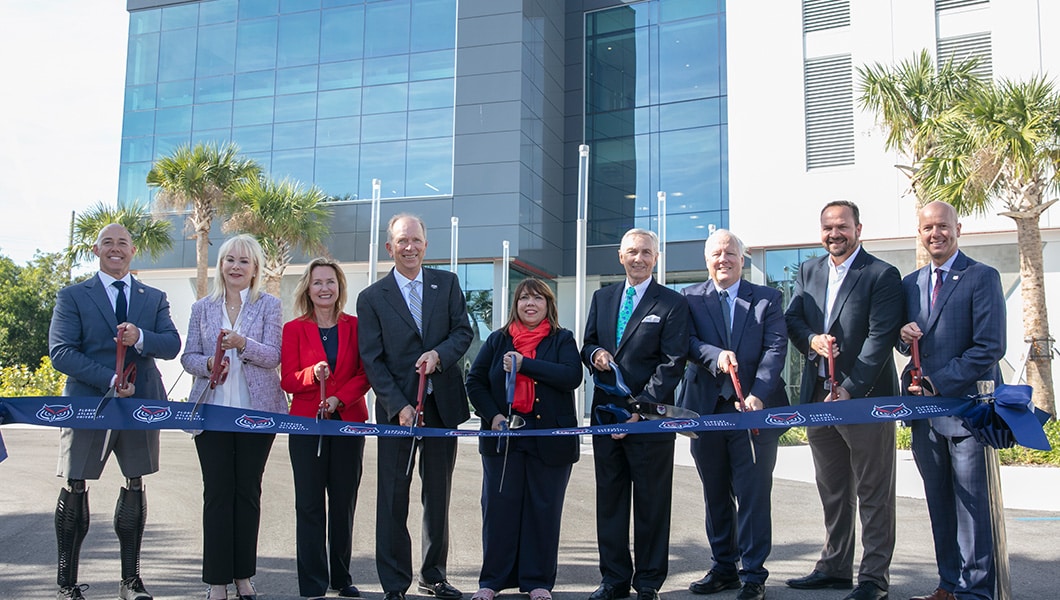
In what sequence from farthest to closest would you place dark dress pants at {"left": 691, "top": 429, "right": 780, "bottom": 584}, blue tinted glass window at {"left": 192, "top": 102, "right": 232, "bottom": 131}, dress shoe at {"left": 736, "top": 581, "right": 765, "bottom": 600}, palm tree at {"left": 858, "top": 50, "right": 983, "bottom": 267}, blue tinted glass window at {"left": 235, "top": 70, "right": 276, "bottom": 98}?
1. blue tinted glass window at {"left": 192, "top": 102, "right": 232, "bottom": 131}
2. blue tinted glass window at {"left": 235, "top": 70, "right": 276, "bottom": 98}
3. palm tree at {"left": 858, "top": 50, "right": 983, "bottom": 267}
4. dark dress pants at {"left": 691, "top": 429, "right": 780, "bottom": 584}
5. dress shoe at {"left": 736, "top": 581, "right": 765, "bottom": 600}

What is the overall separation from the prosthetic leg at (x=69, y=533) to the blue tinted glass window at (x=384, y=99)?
24.0 meters

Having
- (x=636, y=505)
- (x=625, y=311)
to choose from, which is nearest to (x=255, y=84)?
(x=625, y=311)

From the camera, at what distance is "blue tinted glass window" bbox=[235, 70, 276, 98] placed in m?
28.8

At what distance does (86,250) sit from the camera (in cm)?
2439

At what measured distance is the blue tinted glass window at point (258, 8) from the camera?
95.5 ft

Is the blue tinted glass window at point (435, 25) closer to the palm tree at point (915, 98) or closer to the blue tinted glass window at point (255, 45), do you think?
the blue tinted glass window at point (255, 45)

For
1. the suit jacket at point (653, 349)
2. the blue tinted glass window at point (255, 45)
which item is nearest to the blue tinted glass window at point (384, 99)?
the blue tinted glass window at point (255, 45)

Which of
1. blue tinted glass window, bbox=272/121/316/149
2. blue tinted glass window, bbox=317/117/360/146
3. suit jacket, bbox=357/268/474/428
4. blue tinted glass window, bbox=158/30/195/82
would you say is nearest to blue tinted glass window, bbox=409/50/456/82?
blue tinted glass window, bbox=317/117/360/146

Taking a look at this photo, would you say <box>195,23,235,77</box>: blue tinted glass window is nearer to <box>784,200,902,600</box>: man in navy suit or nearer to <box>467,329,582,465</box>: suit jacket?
<box>467,329,582,465</box>: suit jacket

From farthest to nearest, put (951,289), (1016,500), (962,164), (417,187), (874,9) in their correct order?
(417,187)
(874,9)
(962,164)
(1016,500)
(951,289)

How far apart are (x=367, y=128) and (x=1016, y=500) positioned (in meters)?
23.2

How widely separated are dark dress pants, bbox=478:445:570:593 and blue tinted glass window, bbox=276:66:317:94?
26.1m

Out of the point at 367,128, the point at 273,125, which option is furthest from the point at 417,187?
the point at 273,125

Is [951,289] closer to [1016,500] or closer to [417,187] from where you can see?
[1016,500]
